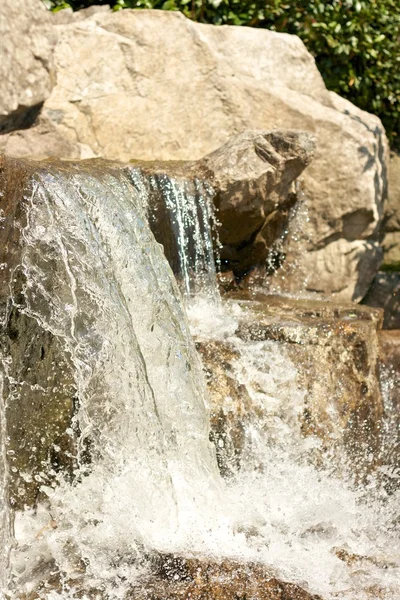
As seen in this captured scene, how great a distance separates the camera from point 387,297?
7.57 metres

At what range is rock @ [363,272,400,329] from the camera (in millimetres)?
7539

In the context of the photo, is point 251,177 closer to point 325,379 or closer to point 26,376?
point 325,379

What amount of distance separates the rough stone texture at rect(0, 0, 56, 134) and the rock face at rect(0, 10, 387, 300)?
0.88 feet

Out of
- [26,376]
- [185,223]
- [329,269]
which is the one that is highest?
[185,223]

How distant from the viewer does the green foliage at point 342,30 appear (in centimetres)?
776

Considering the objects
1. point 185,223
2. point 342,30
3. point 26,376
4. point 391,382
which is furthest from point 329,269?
point 26,376

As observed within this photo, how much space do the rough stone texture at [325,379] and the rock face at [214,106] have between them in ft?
5.43

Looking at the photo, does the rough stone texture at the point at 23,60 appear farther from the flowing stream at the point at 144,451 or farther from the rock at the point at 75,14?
the flowing stream at the point at 144,451

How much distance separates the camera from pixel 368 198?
23.5 feet

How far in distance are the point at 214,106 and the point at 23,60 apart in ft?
4.95

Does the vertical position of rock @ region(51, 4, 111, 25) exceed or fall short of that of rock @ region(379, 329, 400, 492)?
it exceeds it

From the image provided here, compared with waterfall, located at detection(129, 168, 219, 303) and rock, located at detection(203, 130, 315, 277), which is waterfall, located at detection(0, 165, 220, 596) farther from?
rock, located at detection(203, 130, 315, 277)

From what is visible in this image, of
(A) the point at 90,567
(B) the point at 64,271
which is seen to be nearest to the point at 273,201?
(B) the point at 64,271

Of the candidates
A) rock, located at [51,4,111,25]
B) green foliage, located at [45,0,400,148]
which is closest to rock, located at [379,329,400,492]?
green foliage, located at [45,0,400,148]
